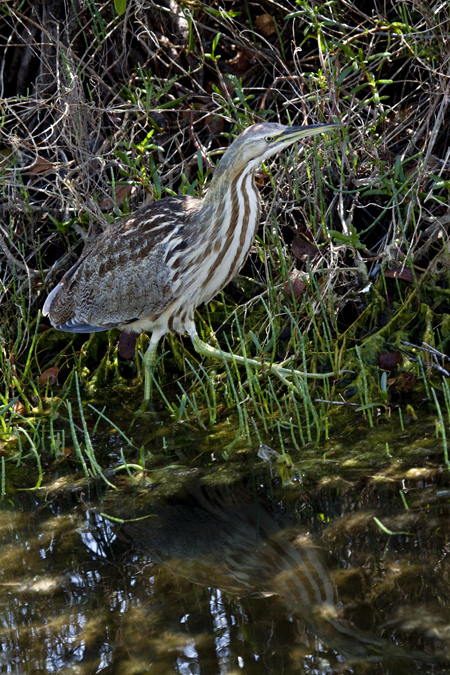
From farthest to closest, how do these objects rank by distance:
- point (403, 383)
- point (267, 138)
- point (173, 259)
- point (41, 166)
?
1. point (41, 166)
2. point (173, 259)
3. point (403, 383)
4. point (267, 138)

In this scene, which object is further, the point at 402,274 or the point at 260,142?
the point at 402,274

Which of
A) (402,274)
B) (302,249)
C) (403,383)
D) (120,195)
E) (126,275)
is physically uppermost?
(120,195)

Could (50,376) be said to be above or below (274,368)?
below

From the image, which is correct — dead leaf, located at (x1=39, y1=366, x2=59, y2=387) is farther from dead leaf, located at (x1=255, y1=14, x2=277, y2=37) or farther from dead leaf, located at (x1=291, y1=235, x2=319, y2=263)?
dead leaf, located at (x1=255, y1=14, x2=277, y2=37)

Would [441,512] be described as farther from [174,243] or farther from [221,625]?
[174,243]

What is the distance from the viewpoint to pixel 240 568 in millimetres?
→ 2400

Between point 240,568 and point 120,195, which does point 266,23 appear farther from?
point 240,568

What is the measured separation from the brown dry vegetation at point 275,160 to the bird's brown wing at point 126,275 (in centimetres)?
28

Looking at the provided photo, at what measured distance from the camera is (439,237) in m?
3.81

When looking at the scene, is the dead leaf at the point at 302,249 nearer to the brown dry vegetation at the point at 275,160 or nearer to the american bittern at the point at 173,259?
the brown dry vegetation at the point at 275,160

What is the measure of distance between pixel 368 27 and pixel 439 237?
1.31 m

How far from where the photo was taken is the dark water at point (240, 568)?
1997 millimetres

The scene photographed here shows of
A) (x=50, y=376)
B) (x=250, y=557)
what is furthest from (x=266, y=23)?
(x=250, y=557)

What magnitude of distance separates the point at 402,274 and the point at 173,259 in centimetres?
108
